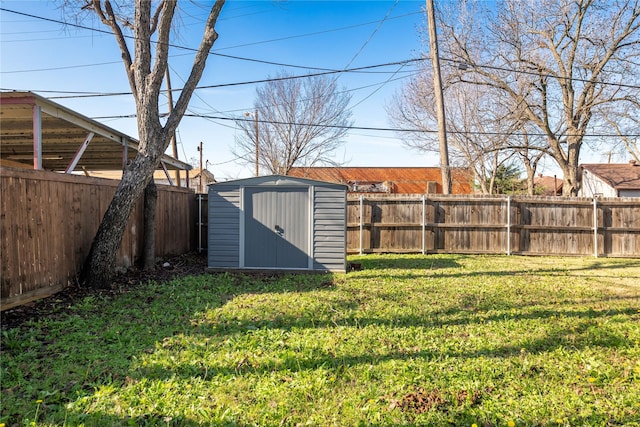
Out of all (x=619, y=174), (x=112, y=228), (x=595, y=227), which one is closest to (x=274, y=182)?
(x=112, y=228)

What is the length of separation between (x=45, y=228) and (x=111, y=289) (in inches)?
52.1

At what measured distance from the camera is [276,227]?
736 centimetres

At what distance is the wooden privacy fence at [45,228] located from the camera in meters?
4.23

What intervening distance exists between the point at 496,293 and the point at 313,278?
3119mm

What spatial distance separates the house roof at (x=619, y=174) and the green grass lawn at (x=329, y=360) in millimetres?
16229

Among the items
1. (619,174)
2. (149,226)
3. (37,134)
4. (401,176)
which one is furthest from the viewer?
(401,176)

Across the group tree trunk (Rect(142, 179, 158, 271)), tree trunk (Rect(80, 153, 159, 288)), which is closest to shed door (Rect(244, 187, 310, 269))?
tree trunk (Rect(142, 179, 158, 271))

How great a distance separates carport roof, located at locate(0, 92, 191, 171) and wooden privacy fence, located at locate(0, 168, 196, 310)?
0.52 m

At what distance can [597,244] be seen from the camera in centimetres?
986

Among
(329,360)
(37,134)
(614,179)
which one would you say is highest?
(614,179)

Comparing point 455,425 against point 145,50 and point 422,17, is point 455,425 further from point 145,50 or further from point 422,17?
point 422,17

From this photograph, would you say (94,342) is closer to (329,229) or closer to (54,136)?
(329,229)

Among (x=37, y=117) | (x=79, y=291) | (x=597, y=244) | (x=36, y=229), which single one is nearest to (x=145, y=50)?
(x=37, y=117)

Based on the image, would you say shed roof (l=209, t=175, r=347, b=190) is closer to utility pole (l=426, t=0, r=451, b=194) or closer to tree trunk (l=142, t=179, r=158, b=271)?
tree trunk (l=142, t=179, r=158, b=271)
